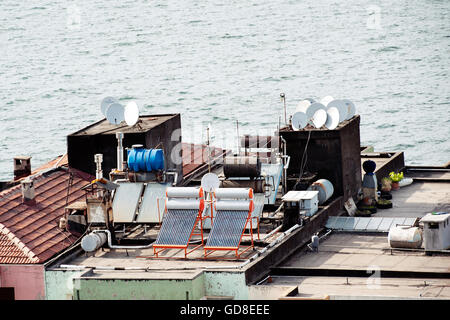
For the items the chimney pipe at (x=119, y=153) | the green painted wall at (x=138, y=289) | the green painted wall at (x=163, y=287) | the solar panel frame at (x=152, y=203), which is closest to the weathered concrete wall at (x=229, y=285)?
the green painted wall at (x=163, y=287)

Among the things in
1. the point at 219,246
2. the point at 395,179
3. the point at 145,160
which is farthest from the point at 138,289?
the point at 395,179

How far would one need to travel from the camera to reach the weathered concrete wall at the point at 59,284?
4009cm

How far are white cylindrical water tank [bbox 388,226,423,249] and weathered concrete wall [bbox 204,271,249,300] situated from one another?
7539 mm

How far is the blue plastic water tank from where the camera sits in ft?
149

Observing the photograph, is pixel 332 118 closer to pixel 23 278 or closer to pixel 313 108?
pixel 313 108

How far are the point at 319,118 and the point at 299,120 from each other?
900 millimetres

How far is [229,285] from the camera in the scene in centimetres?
3875

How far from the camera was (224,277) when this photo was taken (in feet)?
127

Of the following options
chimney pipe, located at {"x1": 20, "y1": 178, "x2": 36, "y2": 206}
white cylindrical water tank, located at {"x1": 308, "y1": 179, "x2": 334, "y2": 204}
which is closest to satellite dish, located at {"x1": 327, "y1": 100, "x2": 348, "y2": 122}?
white cylindrical water tank, located at {"x1": 308, "y1": 179, "x2": 334, "y2": 204}

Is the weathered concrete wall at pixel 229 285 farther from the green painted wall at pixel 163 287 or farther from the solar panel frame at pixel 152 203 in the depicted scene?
the solar panel frame at pixel 152 203

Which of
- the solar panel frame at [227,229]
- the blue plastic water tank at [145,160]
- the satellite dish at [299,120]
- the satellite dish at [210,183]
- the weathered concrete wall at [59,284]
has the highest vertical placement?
the satellite dish at [299,120]

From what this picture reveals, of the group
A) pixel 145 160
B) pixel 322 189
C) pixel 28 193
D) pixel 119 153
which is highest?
pixel 119 153

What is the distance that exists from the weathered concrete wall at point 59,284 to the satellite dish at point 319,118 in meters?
14.9
